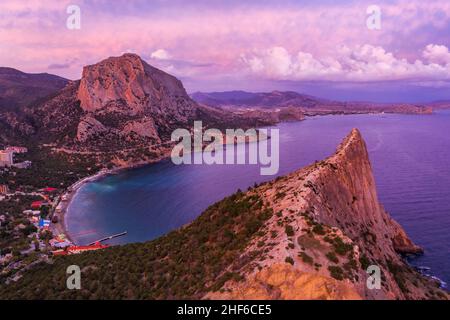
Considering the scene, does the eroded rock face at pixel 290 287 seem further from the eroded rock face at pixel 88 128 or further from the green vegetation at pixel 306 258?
the eroded rock face at pixel 88 128

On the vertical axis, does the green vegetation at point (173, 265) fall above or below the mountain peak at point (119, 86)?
below

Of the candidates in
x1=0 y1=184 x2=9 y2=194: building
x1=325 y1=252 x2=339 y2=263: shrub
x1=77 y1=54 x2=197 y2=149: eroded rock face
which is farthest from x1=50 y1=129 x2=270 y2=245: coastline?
x1=325 y1=252 x2=339 y2=263: shrub

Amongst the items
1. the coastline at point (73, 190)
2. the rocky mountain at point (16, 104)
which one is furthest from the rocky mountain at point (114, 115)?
the rocky mountain at point (16, 104)

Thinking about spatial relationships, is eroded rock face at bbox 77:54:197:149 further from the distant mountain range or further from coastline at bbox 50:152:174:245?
coastline at bbox 50:152:174:245
